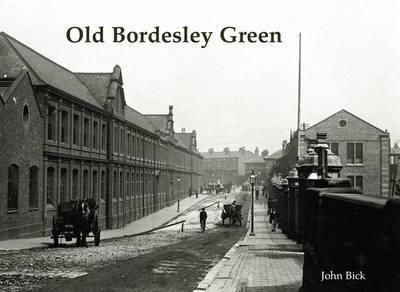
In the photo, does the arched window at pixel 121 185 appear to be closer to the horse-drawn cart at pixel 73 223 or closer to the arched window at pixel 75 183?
the arched window at pixel 75 183

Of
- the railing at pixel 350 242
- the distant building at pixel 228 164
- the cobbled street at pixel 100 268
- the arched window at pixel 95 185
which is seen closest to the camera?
the railing at pixel 350 242

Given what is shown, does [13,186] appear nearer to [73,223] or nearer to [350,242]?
[73,223]

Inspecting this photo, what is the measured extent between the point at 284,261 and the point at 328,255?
7916 mm

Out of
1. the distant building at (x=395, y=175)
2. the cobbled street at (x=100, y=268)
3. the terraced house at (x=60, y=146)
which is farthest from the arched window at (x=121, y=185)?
the cobbled street at (x=100, y=268)

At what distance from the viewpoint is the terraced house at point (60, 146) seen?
21828 millimetres

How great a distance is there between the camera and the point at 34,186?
78.7 ft

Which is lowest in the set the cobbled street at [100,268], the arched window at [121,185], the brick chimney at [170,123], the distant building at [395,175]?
the cobbled street at [100,268]

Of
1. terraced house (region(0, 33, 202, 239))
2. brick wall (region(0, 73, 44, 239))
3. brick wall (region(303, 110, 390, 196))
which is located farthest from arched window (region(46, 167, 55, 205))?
brick wall (region(303, 110, 390, 196))

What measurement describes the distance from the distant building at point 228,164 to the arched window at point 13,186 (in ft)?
442

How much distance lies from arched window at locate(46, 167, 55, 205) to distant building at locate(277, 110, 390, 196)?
2900cm

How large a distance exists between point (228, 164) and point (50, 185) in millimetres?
142289

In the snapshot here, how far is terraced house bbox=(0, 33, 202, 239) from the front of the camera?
21828mm

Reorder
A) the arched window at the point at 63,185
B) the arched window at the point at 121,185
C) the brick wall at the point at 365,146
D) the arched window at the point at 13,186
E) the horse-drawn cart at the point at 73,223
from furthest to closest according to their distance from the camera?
the brick wall at the point at 365,146 < the arched window at the point at 121,185 < the arched window at the point at 63,185 < the arched window at the point at 13,186 < the horse-drawn cart at the point at 73,223

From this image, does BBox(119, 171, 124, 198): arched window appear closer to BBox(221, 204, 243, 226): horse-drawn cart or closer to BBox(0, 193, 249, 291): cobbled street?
BBox(221, 204, 243, 226): horse-drawn cart
